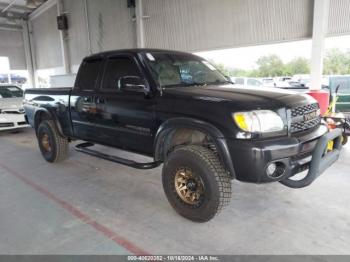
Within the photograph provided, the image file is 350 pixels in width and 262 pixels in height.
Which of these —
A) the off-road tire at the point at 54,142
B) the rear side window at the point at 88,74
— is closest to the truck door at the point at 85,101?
the rear side window at the point at 88,74

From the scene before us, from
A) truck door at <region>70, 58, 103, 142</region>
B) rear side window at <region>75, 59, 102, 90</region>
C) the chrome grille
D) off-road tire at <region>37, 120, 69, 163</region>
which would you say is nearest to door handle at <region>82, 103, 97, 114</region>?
truck door at <region>70, 58, 103, 142</region>

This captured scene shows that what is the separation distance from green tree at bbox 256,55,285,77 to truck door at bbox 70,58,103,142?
101 ft

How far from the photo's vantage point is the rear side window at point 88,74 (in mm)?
3803

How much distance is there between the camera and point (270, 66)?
31.9 m

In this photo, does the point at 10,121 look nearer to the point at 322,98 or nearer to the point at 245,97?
the point at 245,97

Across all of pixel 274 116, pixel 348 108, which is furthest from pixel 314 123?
pixel 348 108

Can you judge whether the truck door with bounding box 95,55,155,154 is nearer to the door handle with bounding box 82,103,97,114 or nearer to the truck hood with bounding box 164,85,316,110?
the door handle with bounding box 82,103,97,114

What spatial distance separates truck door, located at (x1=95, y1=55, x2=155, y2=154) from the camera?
3.06 m

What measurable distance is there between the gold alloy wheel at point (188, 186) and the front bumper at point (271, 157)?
0.41 m

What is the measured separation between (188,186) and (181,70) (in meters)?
1.41

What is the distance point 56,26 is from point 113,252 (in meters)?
15.8

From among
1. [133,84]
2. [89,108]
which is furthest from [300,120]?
[89,108]

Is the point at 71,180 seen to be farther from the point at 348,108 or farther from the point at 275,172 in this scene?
the point at 348,108

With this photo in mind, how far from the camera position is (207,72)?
3621 millimetres
